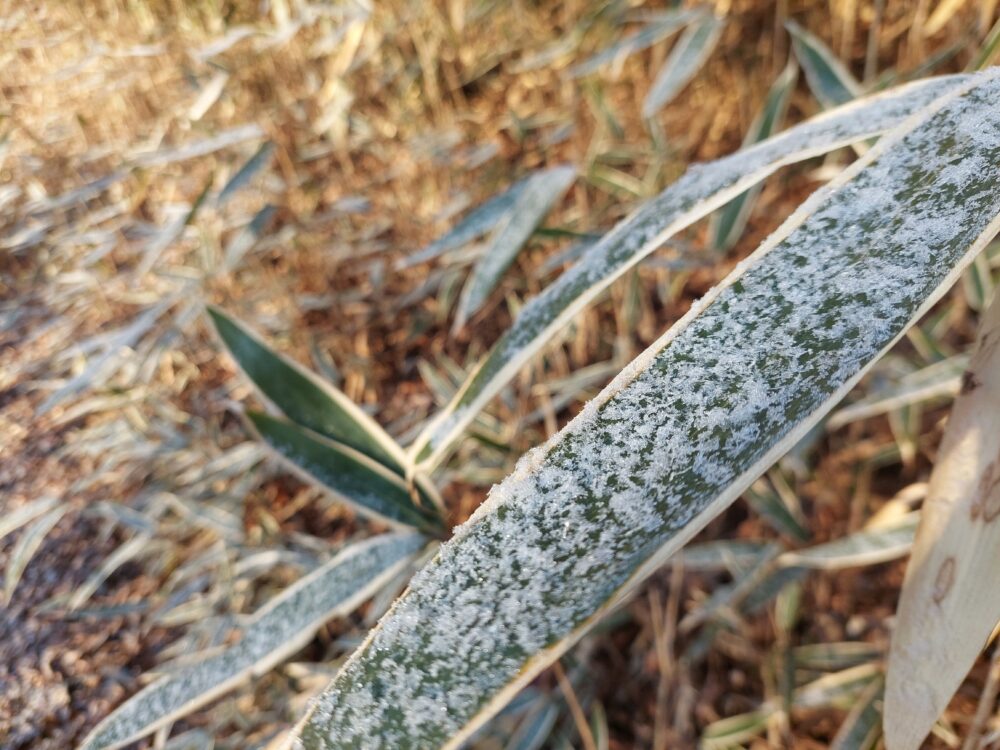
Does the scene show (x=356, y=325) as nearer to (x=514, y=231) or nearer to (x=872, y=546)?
(x=514, y=231)

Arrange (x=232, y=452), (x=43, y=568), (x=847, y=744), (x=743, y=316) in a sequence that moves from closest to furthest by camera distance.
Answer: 1. (x=743, y=316)
2. (x=847, y=744)
3. (x=43, y=568)
4. (x=232, y=452)

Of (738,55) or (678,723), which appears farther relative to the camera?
(738,55)

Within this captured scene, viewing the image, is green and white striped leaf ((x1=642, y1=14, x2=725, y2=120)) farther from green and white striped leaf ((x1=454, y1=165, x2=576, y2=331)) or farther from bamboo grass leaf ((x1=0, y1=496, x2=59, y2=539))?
bamboo grass leaf ((x1=0, y1=496, x2=59, y2=539))

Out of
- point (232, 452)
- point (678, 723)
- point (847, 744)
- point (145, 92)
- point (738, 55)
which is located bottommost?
point (678, 723)

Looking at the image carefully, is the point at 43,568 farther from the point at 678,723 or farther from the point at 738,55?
the point at 738,55

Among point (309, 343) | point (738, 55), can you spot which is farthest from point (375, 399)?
point (738, 55)

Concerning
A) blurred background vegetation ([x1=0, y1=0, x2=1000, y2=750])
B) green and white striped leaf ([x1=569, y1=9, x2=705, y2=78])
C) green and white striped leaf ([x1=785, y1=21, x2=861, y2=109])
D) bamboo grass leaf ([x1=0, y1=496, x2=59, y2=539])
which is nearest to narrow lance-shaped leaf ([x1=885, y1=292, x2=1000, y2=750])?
blurred background vegetation ([x1=0, y1=0, x2=1000, y2=750])

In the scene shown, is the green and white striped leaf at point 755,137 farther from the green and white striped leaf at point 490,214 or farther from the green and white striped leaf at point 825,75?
the green and white striped leaf at point 490,214
